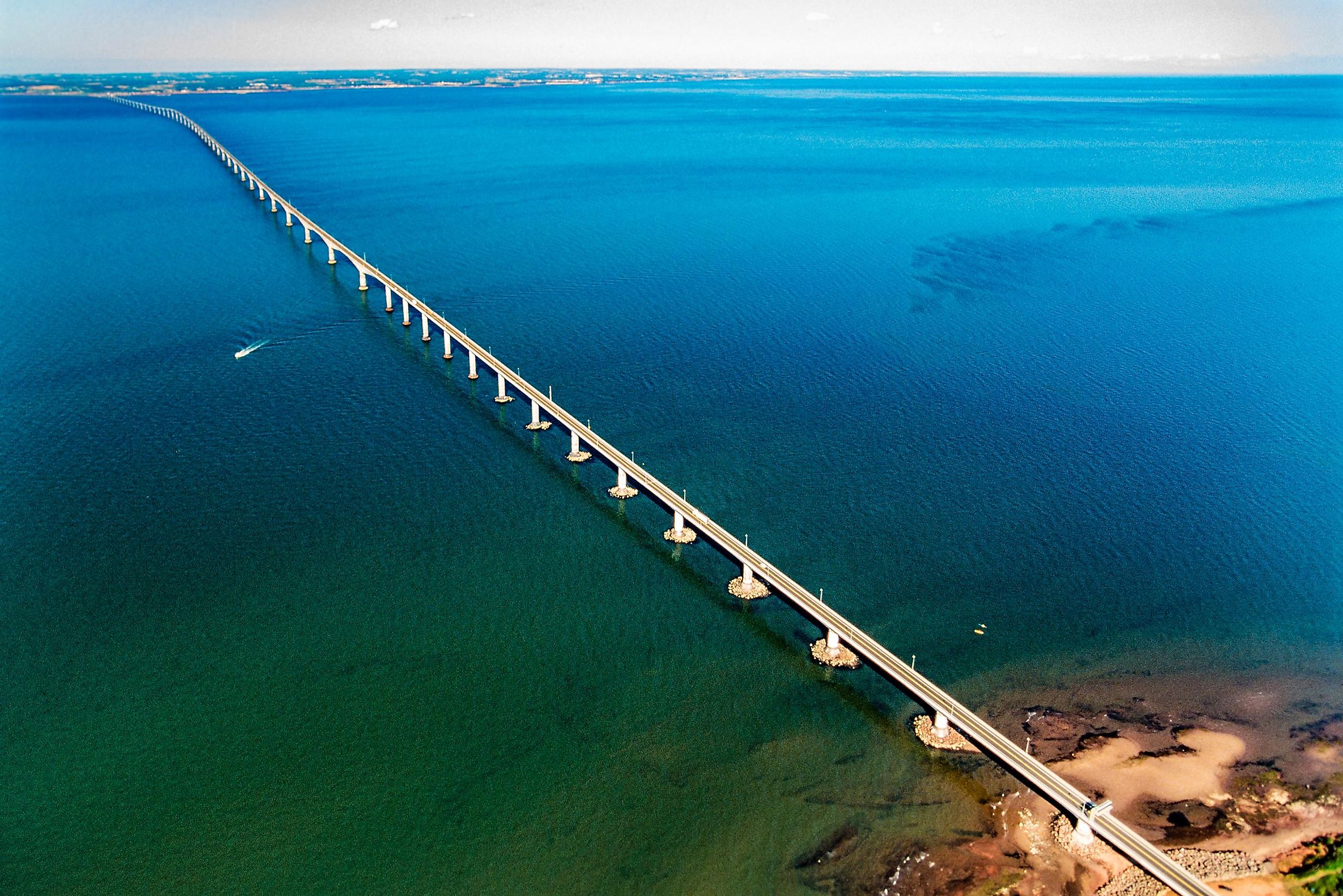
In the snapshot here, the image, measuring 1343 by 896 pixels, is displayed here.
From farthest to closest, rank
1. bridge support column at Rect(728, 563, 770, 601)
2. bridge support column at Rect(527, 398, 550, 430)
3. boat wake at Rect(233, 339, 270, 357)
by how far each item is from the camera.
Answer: boat wake at Rect(233, 339, 270, 357) → bridge support column at Rect(527, 398, 550, 430) → bridge support column at Rect(728, 563, 770, 601)

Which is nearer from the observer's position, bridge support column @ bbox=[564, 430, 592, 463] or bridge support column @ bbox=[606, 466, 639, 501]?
bridge support column @ bbox=[606, 466, 639, 501]

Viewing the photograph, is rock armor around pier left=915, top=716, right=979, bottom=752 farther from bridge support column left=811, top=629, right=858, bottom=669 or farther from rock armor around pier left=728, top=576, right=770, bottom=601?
rock armor around pier left=728, top=576, right=770, bottom=601

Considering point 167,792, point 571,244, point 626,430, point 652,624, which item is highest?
point 571,244

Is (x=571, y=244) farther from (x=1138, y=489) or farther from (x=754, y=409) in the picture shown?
(x=1138, y=489)

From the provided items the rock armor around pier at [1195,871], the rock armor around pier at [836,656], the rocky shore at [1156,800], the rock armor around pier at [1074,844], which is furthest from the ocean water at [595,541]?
the rock armor around pier at [1195,871]

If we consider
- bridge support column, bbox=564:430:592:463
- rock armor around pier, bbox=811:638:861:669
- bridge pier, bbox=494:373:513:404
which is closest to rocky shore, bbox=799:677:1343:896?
rock armor around pier, bbox=811:638:861:669

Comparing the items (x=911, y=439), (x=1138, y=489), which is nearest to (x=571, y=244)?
(x=911, y=439)

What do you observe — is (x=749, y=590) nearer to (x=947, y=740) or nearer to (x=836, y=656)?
(x=836, y=656)
